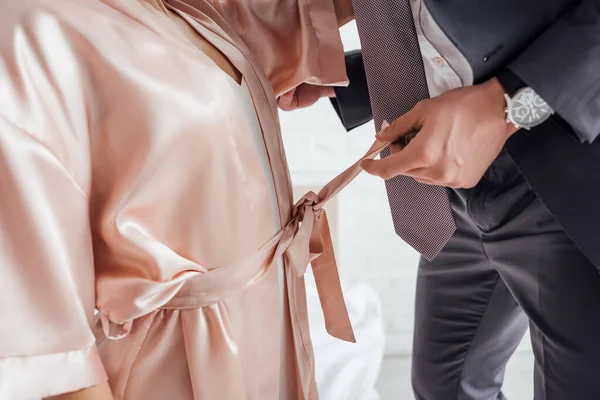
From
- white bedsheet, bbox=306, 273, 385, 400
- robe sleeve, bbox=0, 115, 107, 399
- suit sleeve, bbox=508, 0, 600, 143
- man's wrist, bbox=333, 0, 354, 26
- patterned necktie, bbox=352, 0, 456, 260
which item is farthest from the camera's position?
white bedsheet, bbox=306, 273, 385, 400

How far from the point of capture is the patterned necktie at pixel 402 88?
0.73m

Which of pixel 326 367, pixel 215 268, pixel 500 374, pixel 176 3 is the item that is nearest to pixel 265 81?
pixel 176 3

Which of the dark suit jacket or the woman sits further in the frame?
the dark suit jacket

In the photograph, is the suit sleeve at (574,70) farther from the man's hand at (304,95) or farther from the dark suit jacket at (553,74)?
the man's hand at (304,95)

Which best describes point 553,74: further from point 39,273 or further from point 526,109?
point 39,273

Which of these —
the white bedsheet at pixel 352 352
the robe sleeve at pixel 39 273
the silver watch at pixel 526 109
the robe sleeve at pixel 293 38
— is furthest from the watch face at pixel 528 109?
the white bedsheet at pixel 352 352

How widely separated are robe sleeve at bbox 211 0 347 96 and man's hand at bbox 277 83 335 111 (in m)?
0.06

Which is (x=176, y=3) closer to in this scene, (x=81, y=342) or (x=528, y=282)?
(x=81, y=342)

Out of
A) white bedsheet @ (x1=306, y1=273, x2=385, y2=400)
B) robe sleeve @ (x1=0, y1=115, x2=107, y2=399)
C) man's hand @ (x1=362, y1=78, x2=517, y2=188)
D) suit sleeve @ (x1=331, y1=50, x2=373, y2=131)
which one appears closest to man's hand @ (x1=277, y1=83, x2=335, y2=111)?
suit sleeve @ (x1=331, y1=50, x2=373, y2=131)

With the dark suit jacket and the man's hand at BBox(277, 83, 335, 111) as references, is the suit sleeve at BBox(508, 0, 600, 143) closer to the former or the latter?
the dark suit jacket

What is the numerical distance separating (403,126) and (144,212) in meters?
0.30

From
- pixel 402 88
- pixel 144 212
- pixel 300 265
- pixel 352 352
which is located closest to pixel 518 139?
pixel 402 88

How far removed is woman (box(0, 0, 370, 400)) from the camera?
49 centimetres

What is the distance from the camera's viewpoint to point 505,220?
2.37ft
